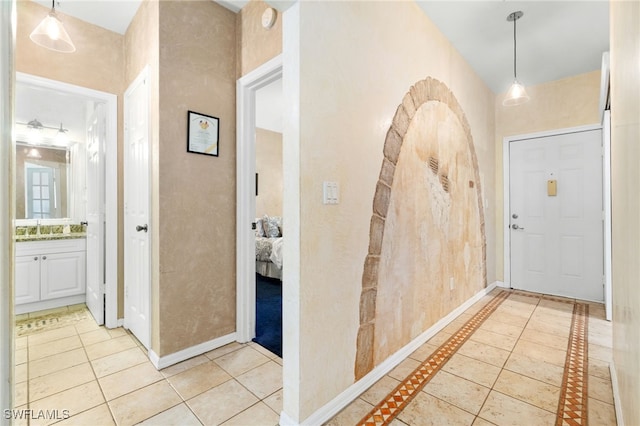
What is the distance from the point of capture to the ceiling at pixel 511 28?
2375mm

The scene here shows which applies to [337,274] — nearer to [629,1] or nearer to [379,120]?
[379,120]

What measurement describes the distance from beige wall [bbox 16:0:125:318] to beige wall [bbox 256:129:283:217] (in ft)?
10.4

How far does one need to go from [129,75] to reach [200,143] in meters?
1.09

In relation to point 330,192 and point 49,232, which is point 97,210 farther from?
point 330,192

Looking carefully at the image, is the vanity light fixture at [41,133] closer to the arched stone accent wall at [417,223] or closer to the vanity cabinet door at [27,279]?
the vanity cabinet door at [27,279]

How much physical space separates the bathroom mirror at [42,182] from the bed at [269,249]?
2500 mm

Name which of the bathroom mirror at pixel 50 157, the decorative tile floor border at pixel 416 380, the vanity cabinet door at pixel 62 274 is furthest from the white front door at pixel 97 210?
the decorative tile floor border at pixel 416 380

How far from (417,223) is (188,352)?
6.57 feet

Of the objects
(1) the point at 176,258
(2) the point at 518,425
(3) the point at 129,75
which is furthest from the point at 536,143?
(3) the point at 129,75

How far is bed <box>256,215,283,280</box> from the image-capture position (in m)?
4.05

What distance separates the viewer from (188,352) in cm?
216

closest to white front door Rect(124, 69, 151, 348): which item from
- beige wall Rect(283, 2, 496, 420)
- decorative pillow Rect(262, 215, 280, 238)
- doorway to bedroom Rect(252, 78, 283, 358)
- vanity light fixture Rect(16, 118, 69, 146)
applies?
doorway to bedroom Rect(252, 78, 283, 358)

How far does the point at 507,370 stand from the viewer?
202cm

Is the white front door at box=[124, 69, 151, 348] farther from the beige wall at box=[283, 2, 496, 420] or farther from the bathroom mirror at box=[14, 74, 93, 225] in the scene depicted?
the beige wall at box=[283, 2, 496, 420]
